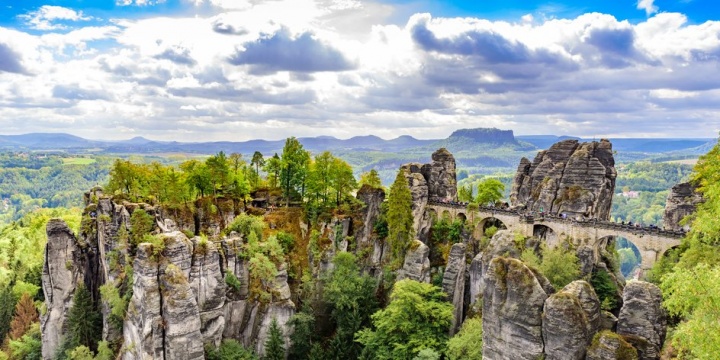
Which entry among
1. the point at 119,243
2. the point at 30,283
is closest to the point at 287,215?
the point at 119,243

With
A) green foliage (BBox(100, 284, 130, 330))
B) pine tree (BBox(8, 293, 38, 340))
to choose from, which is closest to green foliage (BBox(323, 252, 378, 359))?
green foliage (BBox(100, 284, 130, 330))

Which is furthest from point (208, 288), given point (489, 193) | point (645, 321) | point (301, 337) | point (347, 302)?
point (645, 321)

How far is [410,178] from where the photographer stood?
64.9m

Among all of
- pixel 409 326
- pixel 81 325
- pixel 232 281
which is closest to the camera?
pixel 409 326

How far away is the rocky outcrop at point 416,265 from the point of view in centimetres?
5409

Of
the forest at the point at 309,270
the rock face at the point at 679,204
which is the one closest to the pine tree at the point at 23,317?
the forest at the point at 309,270

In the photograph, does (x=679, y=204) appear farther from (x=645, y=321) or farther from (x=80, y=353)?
(x=80, y=353)

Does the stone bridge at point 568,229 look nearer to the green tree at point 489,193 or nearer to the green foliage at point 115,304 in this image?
the green tree at point 489,193

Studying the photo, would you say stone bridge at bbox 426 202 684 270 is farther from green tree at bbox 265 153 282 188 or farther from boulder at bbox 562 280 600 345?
green tree at bbox 265 153 282 188

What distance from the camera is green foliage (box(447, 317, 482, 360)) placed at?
132ft

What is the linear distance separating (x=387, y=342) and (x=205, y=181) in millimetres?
35223

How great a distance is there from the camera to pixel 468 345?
4109 centimetres

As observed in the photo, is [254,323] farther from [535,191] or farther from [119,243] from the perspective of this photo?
[535,191]

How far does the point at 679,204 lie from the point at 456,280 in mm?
27386
